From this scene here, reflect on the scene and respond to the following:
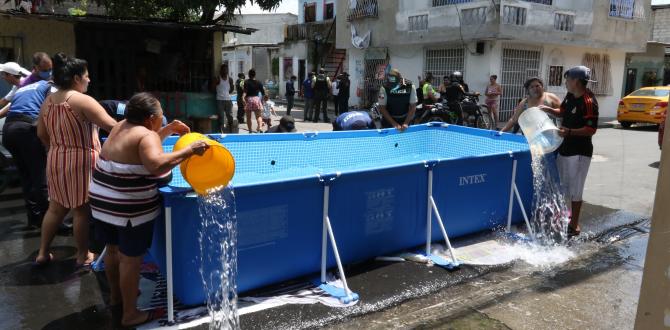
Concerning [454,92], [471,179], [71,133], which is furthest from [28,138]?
[454,92]

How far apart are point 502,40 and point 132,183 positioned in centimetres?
1698

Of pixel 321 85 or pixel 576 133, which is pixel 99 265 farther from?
pixel 321 85

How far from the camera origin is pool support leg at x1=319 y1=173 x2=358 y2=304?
4.00m

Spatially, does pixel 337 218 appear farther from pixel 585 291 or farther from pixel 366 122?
pixel 366 122

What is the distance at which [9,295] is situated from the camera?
3.96 meters

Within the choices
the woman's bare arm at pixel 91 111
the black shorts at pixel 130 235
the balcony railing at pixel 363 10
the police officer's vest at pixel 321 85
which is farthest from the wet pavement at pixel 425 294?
the balcony railing at pixel 363 10

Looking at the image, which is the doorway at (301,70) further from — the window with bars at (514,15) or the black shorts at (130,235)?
A: the black shorts at (130,235)

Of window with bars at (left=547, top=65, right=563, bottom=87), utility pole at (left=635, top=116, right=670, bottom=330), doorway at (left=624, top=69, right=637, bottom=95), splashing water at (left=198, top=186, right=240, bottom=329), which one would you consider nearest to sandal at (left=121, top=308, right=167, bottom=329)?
splashing water at (left=198, top=186, right=240, bottom=329)

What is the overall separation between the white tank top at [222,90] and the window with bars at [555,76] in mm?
13537

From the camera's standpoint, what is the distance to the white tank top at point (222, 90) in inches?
454

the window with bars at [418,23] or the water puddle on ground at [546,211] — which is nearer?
the water puddle on ground at [546,211]

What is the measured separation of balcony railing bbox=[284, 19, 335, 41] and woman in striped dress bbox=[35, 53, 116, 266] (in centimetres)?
2492

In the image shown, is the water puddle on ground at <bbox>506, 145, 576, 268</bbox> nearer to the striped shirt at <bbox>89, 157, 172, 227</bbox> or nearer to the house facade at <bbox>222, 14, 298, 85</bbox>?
the striped shirt at <bbox>89, 157, 172, 227</bbox>

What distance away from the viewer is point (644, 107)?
17.5 metres
